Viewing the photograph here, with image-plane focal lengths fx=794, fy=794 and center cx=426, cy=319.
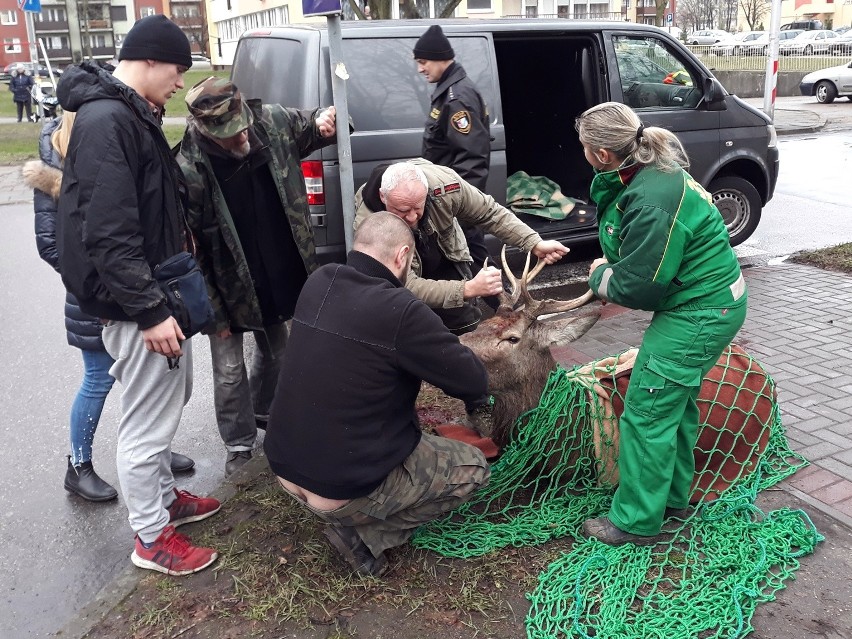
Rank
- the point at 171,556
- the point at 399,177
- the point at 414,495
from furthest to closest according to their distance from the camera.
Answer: the point at 399,177, the point at 171,556, the point at 414,495

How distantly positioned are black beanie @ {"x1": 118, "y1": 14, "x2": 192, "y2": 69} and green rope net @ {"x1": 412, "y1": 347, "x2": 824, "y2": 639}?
7.72 ft

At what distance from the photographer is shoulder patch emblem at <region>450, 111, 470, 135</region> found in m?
5.35

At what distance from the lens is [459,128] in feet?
17.6

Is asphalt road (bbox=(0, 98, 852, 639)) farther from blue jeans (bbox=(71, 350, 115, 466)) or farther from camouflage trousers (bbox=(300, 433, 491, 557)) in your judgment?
camouflage trousers (bbox=(300, 433, 491, 557))

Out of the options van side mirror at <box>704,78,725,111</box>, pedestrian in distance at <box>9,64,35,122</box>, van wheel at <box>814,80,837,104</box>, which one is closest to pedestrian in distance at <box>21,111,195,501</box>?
van side mirror at <box>704,78,725,111</box>

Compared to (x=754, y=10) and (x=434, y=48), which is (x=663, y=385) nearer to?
(x=434, y=48)

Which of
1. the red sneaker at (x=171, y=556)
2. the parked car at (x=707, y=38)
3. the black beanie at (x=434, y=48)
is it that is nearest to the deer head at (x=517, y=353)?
the red sneaker at (x=171, y=556)

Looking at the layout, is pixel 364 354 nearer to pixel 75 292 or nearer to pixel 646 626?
pixel 75 292

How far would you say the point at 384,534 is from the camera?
3.41m

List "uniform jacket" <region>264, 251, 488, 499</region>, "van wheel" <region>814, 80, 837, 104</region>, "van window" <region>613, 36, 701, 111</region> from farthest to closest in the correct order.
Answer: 1. "van wheel" <region>814, 80, 837, 104</region>
2. "van window" <region>613, 36, 701, 111</region>
3. "uniform jacket" <region>264, 251, 488, 499</region>

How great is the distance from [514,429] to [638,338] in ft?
7.95

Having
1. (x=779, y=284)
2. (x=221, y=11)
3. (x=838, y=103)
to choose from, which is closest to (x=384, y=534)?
(x=779, y=284)

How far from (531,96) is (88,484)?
5995 millimetres

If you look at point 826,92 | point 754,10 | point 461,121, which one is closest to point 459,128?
point 461,121
